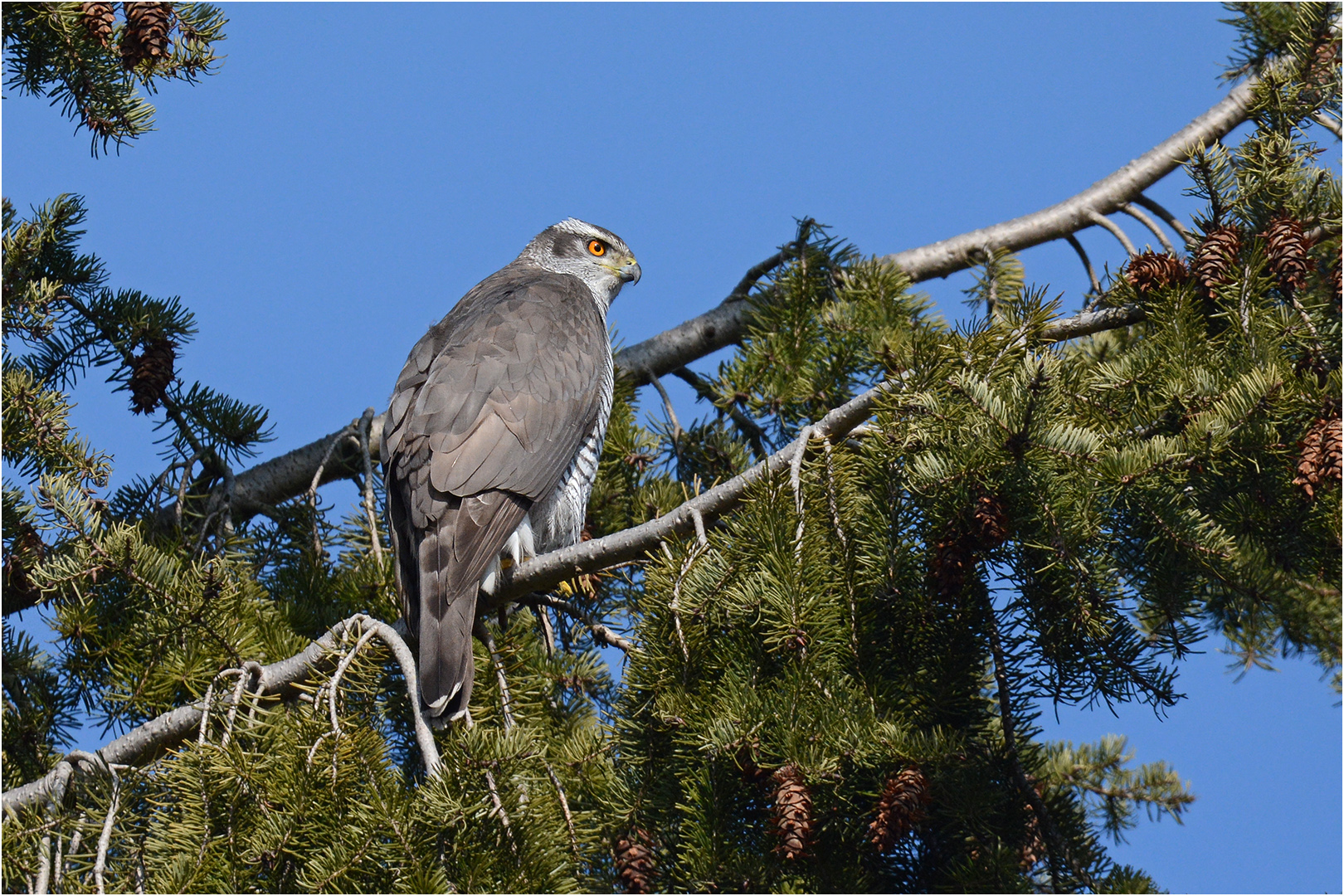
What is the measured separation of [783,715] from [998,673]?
64 centimetres

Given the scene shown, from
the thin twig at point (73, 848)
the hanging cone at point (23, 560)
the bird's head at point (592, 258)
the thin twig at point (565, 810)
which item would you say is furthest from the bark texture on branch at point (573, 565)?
the bird's head at point (592, 258)

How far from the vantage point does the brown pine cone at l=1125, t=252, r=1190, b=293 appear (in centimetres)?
380

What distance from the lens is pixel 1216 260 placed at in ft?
12.0

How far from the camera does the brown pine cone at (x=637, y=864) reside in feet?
9.11

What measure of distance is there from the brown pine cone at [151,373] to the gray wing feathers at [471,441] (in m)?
0.96

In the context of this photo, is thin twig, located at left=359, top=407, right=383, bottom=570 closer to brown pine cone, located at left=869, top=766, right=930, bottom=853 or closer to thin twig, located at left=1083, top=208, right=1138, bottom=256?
brown pine cone, located at left=869, top=766, right=930, bottom=853

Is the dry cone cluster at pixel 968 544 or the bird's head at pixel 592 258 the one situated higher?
the bird's head at pixel 592 258

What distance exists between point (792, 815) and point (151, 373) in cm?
Answer: 348

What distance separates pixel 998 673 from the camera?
9.53ft

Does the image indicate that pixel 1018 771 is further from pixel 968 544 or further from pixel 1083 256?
pixel 1083 256

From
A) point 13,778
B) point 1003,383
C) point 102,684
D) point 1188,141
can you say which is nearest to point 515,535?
point 102,684

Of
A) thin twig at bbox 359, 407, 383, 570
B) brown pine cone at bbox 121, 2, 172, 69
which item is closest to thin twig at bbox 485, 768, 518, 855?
thin twig at bbox 359, 407, 383, 570

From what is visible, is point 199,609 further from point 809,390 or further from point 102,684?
point 809,390

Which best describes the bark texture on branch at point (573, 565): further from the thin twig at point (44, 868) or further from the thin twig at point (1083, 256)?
the thin twig at point (1083, 256)
